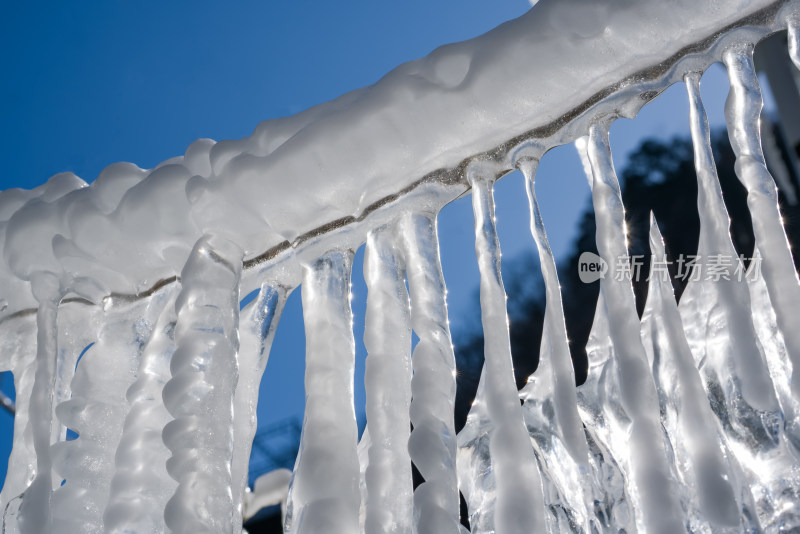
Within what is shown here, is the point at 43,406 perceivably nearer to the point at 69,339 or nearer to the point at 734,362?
the point at 69,339

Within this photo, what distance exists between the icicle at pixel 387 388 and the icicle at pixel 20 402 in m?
0.57

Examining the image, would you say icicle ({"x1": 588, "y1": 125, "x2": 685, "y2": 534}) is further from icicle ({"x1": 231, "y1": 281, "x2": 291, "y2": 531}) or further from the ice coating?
icicle ({"x1": 231, "y1": 281, "x2": 291, "y2": 531})

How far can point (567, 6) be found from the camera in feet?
2.35

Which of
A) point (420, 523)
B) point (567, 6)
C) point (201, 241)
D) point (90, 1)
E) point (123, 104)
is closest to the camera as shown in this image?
point (420, 523)

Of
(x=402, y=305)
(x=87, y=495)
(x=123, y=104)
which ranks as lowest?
(x=87, y=495)

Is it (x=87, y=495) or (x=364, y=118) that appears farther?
(x=87, y=495)

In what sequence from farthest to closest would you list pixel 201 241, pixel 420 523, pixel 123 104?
1. pixel 123 104
2. pixel 201 241
3. pixel 420 523

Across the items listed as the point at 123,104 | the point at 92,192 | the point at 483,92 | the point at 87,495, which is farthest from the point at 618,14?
Answer: the point at 123,104

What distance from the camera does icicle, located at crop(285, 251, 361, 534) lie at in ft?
2.17

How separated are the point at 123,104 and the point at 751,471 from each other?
27.8m

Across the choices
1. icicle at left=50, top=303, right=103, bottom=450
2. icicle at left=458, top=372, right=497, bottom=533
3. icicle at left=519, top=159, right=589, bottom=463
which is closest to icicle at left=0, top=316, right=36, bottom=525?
icicle at left=50, top=303, right=103, bottom=450

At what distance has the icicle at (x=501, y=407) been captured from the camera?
24.3 inches

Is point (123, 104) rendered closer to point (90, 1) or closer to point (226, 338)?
point (90, 1)
